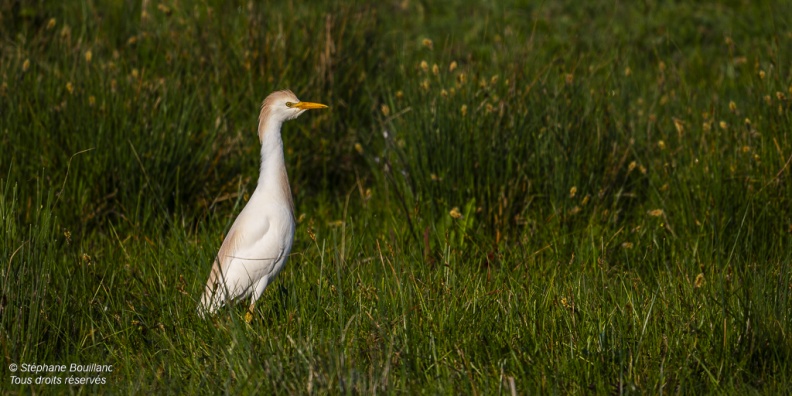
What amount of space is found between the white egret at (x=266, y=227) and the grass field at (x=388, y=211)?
107 mm

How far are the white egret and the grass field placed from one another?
0.11 meters

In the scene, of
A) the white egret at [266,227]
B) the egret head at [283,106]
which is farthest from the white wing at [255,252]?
the egret head at [283,106]

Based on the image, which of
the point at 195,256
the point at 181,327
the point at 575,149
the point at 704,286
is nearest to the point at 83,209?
the point at 195,256

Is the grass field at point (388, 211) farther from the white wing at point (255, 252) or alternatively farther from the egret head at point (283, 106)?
the egret head at point (283, 106)

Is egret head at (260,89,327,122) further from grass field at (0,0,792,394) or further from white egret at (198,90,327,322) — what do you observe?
grass field at (0,0,792,394)

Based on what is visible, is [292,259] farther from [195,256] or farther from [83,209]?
[83,209]

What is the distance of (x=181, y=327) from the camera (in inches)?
135

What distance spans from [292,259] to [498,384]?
1526mm

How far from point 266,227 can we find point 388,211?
117 cm

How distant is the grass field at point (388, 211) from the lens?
3.14m

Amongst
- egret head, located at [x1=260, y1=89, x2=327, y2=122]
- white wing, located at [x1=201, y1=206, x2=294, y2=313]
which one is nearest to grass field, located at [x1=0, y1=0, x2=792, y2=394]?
white wing, located at [x1=201, y1=206, x2=294, y2=313]

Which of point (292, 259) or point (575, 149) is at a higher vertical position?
point (575, 149)

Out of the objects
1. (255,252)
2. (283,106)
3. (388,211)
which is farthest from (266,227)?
(388,211)

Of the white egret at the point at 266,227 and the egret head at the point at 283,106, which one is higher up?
the egret head at the point at 283,106
